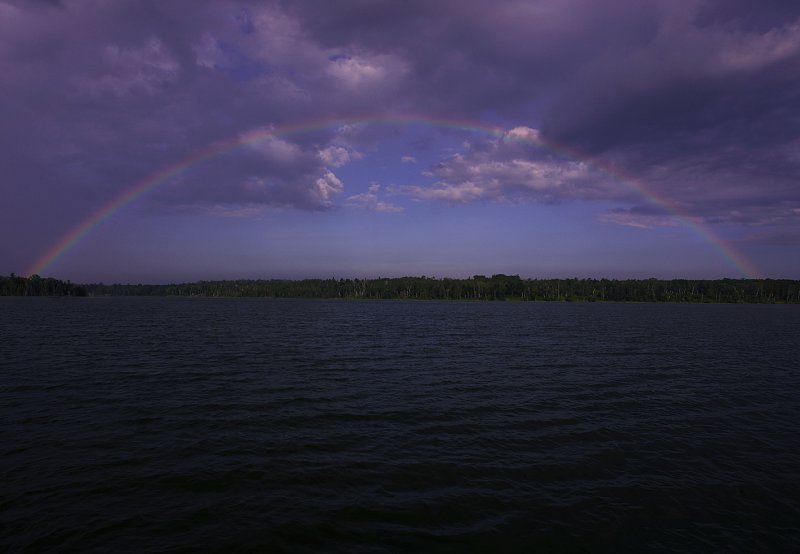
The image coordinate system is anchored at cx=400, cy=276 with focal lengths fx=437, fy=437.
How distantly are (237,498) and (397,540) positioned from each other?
5.97 metres

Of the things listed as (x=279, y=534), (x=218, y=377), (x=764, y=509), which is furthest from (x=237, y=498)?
(x=218, y=377)

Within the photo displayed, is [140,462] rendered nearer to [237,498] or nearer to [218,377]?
[237,498]

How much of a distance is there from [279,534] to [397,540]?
3451mm

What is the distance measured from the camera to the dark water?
13.0 meters

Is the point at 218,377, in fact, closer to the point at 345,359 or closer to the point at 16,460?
the point at 345,359

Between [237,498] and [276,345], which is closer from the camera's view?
[237,498]

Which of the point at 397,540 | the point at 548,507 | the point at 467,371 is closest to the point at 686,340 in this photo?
the point at 467,371

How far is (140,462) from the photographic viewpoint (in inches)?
695

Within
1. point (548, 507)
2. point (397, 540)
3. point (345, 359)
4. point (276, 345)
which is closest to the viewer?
point (397, 540)

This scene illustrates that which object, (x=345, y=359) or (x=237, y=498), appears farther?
(x=345, y=359)

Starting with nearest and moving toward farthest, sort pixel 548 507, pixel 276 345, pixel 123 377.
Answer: pixel 548 507 < pixel 123 377 < pixel 276 345

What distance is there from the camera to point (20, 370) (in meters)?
36.5

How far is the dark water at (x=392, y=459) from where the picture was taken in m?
13.0

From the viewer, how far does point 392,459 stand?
1830cm
